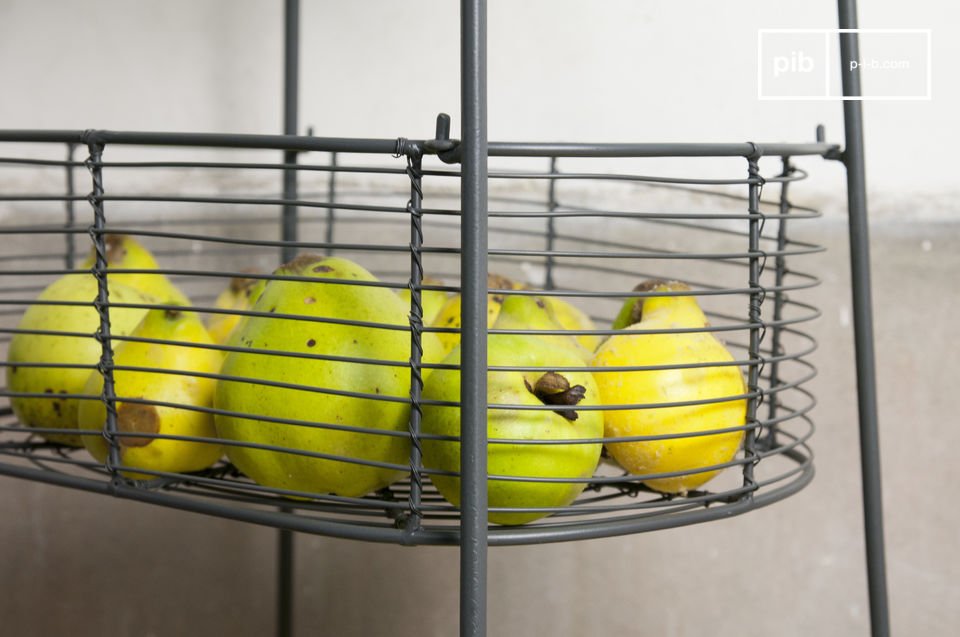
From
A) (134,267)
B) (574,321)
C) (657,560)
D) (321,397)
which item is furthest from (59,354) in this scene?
→ (657,560)

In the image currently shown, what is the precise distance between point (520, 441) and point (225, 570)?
0.79m

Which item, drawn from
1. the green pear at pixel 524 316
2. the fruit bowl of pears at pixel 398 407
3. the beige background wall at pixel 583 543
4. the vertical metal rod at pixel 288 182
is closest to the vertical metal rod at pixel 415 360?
the fruit bowl of pears at pixel 398 407

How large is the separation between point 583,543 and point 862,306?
51 cm

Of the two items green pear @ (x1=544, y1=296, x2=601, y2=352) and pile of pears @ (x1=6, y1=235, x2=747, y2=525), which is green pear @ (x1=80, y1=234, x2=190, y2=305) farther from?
green pear @ (x1=544, y1=296, x2=601, y2=352)

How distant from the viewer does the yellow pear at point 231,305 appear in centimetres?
75

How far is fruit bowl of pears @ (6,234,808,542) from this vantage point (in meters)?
0.50

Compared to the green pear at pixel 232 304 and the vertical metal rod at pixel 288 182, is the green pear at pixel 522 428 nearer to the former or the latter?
the green pear at pixel 232 304

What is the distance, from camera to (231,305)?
806 millimetres

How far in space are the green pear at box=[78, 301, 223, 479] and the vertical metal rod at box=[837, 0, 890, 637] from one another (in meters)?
0.42

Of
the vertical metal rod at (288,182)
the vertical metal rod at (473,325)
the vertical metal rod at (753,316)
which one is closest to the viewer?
the vertical metal rod at (473,325)

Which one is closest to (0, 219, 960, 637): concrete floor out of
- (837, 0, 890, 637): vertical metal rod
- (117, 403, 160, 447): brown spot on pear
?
(837, 0, 890, 637): vertical metal rod

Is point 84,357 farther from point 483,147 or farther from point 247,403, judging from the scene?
point 483,147

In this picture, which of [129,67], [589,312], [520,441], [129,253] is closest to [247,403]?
[520,441]

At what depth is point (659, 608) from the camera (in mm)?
1096
